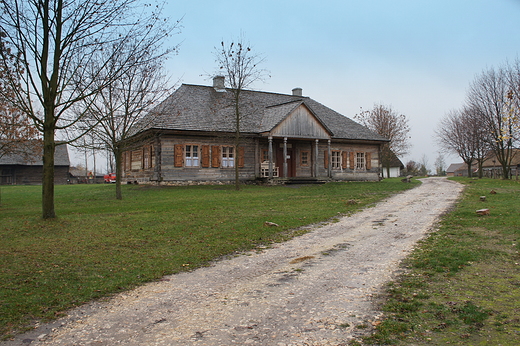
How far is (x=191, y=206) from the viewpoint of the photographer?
632 inches

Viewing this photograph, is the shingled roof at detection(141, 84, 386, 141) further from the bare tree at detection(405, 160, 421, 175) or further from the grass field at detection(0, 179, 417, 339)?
the bare tree at detection(405, 160, 421, 175)

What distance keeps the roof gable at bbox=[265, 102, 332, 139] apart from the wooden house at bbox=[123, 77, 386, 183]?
7 centimetres

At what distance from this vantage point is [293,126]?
2873 cm

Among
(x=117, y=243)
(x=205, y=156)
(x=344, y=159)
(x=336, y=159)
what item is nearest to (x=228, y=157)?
(x=205, y=156)

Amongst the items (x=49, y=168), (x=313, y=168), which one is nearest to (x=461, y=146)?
(x=313, y=168)

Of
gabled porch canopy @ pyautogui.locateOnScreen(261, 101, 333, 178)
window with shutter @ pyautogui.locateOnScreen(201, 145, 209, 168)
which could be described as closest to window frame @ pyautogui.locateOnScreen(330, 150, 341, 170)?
gabled porch canopy @ pyautogui.locateOnScreen(261, 101, 333, 178)

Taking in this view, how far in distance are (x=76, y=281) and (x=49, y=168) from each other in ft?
20.9

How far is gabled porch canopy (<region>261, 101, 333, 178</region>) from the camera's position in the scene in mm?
28047

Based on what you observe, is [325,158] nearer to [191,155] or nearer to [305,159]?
[305,159]

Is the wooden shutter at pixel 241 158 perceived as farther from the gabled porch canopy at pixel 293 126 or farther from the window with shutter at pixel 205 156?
the window with shutter at pixel 205 156

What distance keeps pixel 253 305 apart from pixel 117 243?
532 cm

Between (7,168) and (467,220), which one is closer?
(467,220)

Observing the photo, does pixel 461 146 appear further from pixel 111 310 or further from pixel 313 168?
pixel 111 310

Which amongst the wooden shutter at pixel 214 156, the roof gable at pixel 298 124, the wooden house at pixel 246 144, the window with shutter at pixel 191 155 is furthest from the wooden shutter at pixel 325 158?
the window with shutter at pixel 191 155
